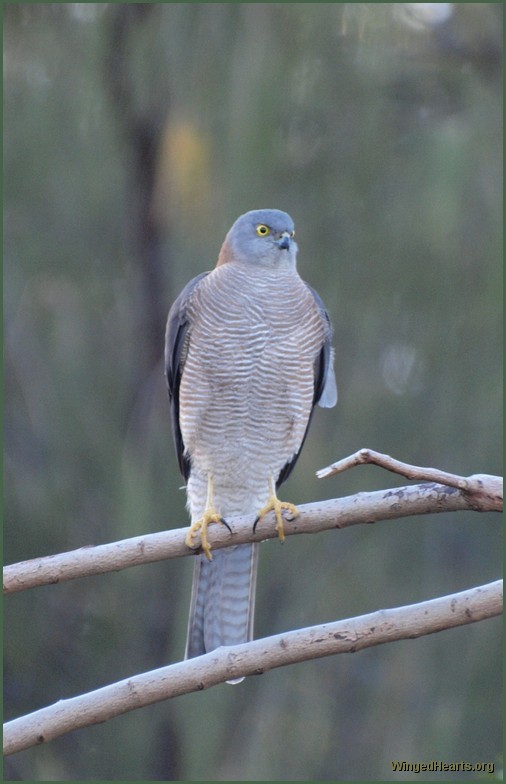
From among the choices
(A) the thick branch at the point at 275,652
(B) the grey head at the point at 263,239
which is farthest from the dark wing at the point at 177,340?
(A) the thick branch at the point at 275,652

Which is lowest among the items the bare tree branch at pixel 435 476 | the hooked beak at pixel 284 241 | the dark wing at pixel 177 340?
the bare tree branch at pixel 435 476

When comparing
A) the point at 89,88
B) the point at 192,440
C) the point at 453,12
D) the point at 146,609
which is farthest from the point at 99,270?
the point at 453,12

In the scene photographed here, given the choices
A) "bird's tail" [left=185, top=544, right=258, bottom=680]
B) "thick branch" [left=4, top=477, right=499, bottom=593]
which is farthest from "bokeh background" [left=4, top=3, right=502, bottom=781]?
"thick branch" [left=4, top=477, right=499, bottom=593]

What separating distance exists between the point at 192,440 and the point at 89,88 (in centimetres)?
163

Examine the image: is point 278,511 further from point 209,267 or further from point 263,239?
point 209,267

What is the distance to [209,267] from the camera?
3.92m

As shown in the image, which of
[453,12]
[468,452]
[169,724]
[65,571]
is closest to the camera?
[65,571]

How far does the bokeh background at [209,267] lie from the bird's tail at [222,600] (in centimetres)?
41

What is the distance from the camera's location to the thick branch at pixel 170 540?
221 centimetres

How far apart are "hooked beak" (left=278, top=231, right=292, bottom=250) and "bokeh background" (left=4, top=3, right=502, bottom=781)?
1.76ft

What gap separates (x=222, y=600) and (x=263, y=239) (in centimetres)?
120

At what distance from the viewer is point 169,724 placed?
378 cm

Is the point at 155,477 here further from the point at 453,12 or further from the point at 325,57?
the point at 453,12

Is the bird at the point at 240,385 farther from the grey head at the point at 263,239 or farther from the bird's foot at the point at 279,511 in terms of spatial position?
the bird's foot at the point at 279,511
